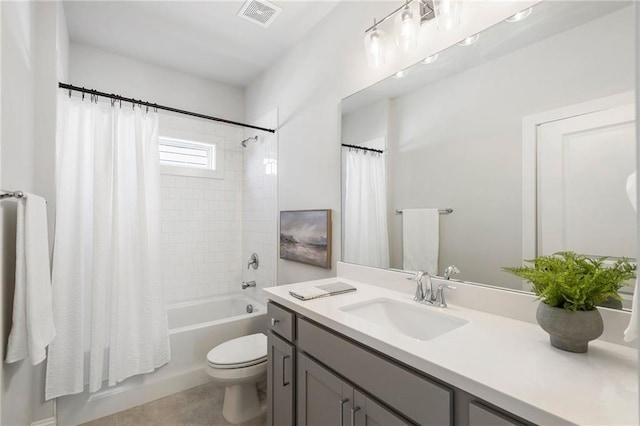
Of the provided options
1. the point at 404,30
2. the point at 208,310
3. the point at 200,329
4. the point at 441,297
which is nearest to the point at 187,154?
the point at 208,310

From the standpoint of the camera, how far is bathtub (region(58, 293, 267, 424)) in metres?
1.83

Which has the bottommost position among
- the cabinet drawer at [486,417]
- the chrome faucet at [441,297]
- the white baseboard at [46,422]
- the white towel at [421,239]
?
the white baseboard at [46,422]

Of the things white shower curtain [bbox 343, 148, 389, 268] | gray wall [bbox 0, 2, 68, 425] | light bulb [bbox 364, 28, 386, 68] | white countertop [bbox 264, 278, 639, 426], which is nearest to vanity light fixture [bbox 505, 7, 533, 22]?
light bulb [bbox 364, 28, 386, 68]

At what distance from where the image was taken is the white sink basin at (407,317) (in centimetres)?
116

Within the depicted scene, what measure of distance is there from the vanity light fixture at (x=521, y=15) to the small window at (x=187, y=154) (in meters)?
2.78

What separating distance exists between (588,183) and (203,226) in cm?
301

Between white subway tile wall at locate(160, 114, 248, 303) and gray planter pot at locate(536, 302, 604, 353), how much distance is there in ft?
9.29

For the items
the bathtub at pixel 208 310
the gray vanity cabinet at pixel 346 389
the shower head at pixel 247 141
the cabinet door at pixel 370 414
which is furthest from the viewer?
the shower head at pixel 247 141

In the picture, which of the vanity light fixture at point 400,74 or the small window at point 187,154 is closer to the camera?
the vanity light fixture at point 400,74

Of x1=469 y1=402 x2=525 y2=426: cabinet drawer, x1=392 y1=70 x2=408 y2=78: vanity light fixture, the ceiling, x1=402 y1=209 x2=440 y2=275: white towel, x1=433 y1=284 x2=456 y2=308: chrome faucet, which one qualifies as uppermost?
the ceiling

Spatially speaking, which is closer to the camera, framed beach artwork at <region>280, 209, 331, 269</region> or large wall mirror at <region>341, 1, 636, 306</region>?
large wall mirror at <region>341, 1, 636, 306</region>

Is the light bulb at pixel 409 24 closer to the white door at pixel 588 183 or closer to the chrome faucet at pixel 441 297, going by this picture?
the white door at pixel 588 183

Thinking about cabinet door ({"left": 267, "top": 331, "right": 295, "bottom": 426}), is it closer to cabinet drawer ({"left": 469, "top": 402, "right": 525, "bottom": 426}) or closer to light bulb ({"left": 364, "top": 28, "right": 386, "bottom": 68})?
cabinet drawer ({"left": 469, "top": 402, "right": 525, "bottom": 426})

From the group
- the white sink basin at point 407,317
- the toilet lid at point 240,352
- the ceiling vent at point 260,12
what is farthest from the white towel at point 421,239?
the ceiling vent at point 260,12
